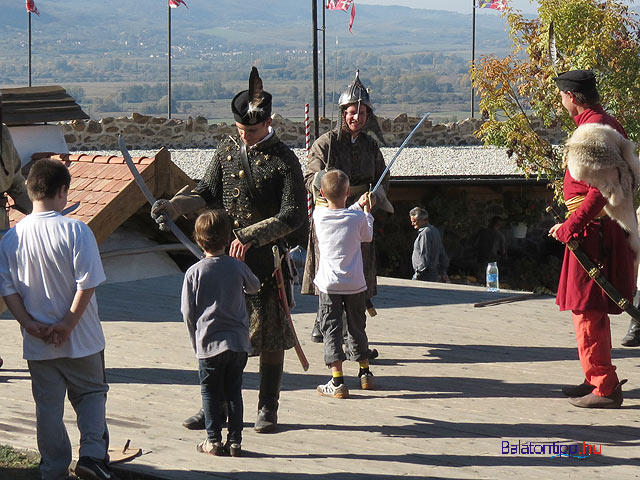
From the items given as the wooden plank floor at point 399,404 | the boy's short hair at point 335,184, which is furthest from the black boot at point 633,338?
the boy's short hair at point 335,184

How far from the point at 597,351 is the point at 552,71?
10.0 meters

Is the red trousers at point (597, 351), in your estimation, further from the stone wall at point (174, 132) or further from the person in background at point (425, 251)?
the stone wall at point (174, 132)

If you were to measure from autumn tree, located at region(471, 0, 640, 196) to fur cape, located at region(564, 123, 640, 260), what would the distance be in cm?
947

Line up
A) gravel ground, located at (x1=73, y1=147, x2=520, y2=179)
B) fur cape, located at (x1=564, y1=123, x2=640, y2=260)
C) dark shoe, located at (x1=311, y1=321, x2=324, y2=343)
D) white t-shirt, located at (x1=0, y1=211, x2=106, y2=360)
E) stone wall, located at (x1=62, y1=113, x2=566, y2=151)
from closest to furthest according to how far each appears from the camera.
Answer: white t-shirt, located at (x1=0, y1=211, x2=106, y2=360) < fur cape, located at (x1=564, y1=123, x2=640, y2=260) < dark shoe, located at (x1=311, y1=321, x2=324, y2=343) < gravel ground, located at (x1=73, y1=147, x2=520, y2=179) < stone wall, located at (x1=62, y1=113, x2=566, y2=151)

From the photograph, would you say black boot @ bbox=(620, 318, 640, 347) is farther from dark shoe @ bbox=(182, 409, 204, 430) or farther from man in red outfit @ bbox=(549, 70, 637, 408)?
dark shoe @ bbox=(182, 409, 204, 430)

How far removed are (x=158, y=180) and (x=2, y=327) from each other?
182 centimetres

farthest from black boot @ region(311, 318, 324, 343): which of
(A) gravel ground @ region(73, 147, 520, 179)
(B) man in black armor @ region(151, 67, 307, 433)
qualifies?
(A) gravel ground @ region(73, 147, 520, 179)

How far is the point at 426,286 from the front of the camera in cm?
960

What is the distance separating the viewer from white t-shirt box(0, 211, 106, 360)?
14.2 feet

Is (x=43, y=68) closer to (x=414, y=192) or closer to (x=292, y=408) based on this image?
(x=414, y=192)

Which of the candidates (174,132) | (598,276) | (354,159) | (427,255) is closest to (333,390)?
(598,276)

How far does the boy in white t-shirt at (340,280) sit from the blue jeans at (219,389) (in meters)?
1.18

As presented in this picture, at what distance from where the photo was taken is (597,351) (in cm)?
570

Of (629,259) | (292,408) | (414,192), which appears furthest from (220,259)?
(414,192)
